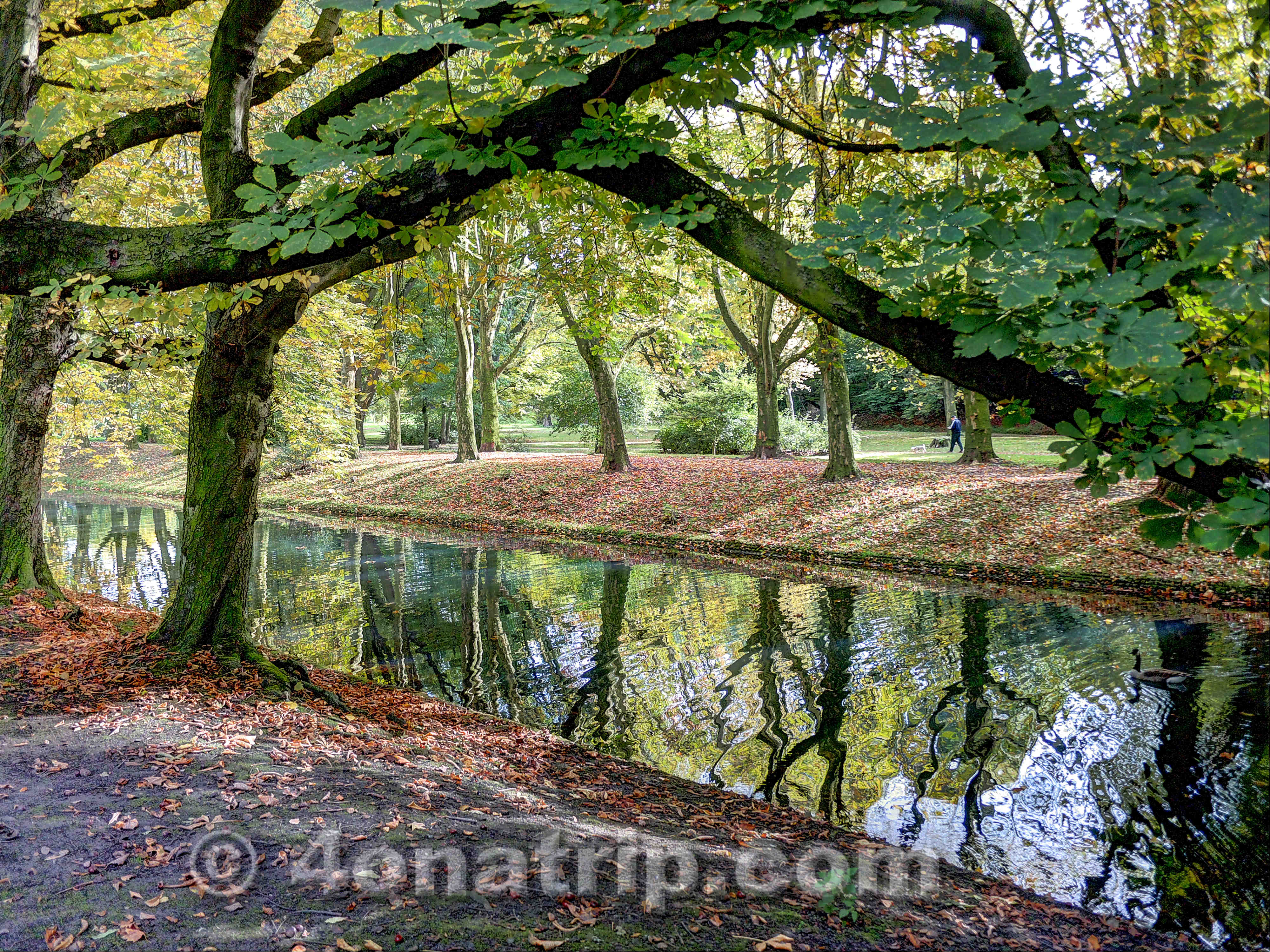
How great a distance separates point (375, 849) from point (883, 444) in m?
34.1

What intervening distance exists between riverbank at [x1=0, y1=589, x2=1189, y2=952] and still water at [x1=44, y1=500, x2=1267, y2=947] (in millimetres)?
611

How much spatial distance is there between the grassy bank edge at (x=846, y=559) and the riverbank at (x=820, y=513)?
0.09ft

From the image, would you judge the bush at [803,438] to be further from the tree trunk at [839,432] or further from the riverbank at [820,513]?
the tree trunk at [839,432]

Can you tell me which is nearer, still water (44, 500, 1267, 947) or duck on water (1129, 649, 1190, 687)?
still water (44, 500, 1267, 947)

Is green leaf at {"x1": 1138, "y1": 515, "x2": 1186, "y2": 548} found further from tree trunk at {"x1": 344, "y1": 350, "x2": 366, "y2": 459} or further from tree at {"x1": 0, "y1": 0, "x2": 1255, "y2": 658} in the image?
tree trunk at {"x1": 344, "y1": 350, "x2": 366, "y2": 459}

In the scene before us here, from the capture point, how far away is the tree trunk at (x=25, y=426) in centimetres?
856

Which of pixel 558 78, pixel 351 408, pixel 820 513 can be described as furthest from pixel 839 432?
pixel 558 78

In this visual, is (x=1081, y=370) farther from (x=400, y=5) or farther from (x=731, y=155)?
(x=731, y=155)

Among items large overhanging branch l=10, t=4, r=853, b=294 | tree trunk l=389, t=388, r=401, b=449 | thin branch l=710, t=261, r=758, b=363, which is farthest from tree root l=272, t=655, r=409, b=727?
tree trunk l=389, t=388, r=401, b=449

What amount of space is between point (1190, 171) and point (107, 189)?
11442mm

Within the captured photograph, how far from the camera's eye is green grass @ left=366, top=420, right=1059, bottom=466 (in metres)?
24.3

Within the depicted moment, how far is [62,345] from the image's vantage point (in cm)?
891

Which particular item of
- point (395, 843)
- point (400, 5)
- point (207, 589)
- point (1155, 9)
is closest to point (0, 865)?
point (395, 843)

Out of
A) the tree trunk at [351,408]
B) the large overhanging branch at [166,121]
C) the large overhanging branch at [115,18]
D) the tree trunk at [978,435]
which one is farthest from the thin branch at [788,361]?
the large overhanging branch at [115,18]
